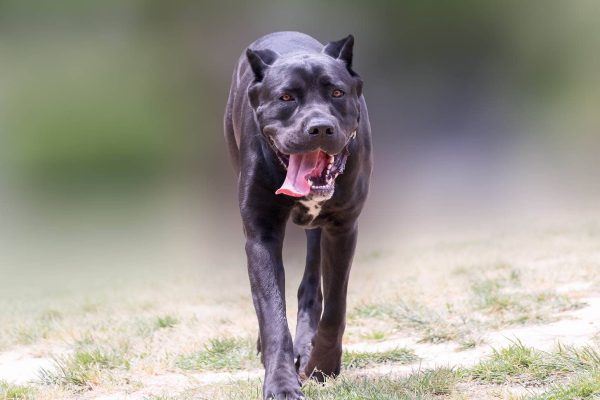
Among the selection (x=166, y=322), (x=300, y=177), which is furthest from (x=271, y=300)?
(x=166, y=322)

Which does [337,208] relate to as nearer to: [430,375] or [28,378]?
[430,375]

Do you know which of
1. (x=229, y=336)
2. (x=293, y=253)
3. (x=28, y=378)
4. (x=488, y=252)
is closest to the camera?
(x=28, y=378)

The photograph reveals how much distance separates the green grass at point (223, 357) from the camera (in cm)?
464

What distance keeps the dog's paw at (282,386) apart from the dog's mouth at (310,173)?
68cm

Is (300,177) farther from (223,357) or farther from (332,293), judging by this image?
(223,357)

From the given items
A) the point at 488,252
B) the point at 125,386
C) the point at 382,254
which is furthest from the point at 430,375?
the point at 382,254

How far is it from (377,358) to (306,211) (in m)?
1.12

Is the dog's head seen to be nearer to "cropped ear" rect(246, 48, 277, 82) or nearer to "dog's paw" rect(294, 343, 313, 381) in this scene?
"cropped ear" rect(246, 48, 277, 82)

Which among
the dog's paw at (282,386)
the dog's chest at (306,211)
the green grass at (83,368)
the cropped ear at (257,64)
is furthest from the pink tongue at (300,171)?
the green grass at (83,368)

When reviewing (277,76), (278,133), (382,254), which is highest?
(277,76)

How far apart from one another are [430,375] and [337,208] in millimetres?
789

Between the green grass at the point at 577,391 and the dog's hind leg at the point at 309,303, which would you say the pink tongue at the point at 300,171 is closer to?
the dog's hind leg at the point at 309,303

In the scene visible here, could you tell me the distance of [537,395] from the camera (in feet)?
11.1

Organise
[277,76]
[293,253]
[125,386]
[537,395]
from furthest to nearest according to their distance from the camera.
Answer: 1. [293,253]
2. [125,386]
3. [277,76]
4. [537,395]
